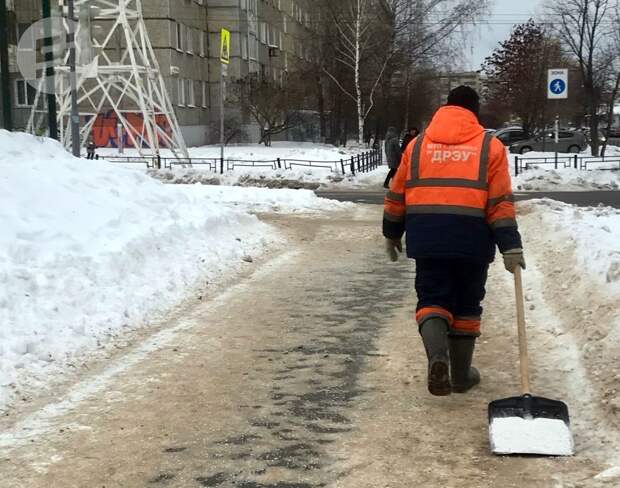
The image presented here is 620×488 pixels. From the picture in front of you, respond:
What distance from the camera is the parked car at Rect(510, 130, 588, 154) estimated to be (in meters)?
39.7

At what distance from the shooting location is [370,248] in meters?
11.4

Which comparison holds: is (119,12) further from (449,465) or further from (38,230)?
(449,465)

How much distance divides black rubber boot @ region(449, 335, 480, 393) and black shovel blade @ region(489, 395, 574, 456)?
703 millimetres

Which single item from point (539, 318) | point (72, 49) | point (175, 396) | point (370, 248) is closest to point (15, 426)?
point (175, 396)

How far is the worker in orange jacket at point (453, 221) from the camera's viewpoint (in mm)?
4418

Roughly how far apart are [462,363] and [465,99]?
1709mm

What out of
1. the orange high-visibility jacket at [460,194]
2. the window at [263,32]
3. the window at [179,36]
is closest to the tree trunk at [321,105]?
the window at [179,36]

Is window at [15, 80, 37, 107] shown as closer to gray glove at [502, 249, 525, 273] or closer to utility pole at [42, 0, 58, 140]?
utility pole at [42, 0, 58, 140]

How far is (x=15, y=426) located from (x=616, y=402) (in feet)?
11.6

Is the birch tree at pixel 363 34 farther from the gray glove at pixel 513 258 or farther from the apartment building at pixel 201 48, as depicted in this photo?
the gray glove at pixel 513 258

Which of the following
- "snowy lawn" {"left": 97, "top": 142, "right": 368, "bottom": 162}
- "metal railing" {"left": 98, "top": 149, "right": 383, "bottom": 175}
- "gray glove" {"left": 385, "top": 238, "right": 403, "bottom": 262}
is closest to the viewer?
"gray glove" {"left": 385, "top": 238, "right": 403, "bottom": 262}

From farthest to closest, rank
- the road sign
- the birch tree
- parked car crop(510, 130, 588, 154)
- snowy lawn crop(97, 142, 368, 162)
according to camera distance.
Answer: parked car crop(510, 130, 588, 154) → the birch tree → snowy lawn crop(97, 142, 368, 162) → the road sign

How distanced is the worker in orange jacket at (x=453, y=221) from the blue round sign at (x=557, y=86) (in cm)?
1894

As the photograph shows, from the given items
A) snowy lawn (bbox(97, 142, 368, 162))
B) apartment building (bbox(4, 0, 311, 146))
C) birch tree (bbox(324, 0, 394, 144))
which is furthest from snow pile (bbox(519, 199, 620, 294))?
apartment building (bbox(4, 0, 311, 146))
